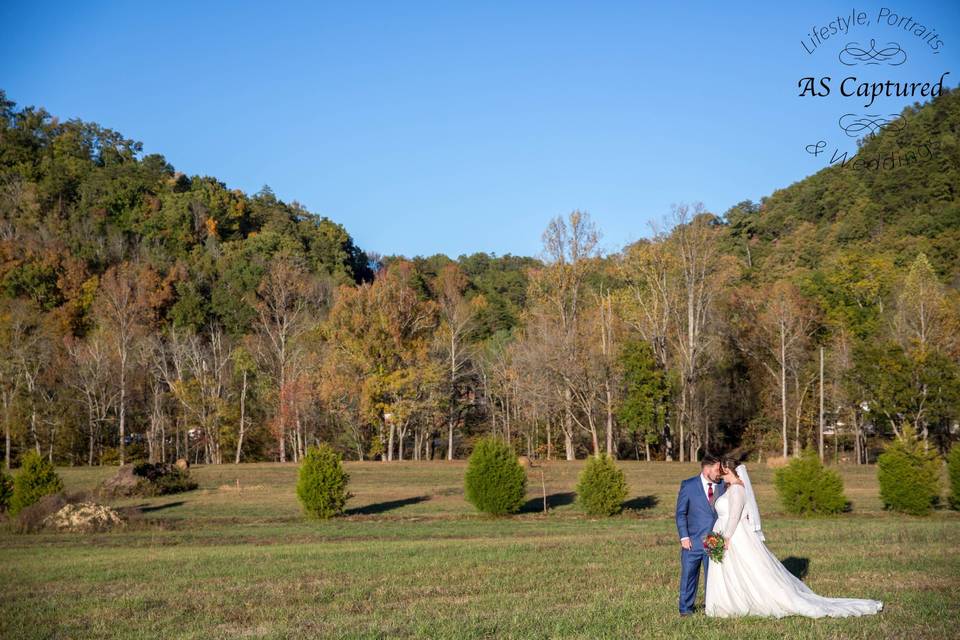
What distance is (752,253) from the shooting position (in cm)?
7788

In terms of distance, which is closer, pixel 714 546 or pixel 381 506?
pixel 714 546

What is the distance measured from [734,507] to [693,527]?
0.52 metres

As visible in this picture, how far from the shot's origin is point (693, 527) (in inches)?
361

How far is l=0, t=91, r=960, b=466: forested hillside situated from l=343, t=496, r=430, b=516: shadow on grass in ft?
58.2

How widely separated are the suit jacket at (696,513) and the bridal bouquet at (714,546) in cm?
18

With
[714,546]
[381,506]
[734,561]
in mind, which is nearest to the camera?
[714,546]

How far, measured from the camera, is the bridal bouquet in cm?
882

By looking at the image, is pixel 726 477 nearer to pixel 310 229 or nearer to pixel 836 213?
pixel 836 213

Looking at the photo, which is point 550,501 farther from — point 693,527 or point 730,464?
point 730,464

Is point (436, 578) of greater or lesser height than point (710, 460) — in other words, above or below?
below

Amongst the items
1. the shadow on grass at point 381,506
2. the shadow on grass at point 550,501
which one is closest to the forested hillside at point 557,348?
the shadow on grass at point 550,501

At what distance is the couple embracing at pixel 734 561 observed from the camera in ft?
28.9

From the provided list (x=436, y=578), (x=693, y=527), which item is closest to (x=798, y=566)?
(x=693, y=527)

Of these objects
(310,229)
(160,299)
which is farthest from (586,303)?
(310,229)
